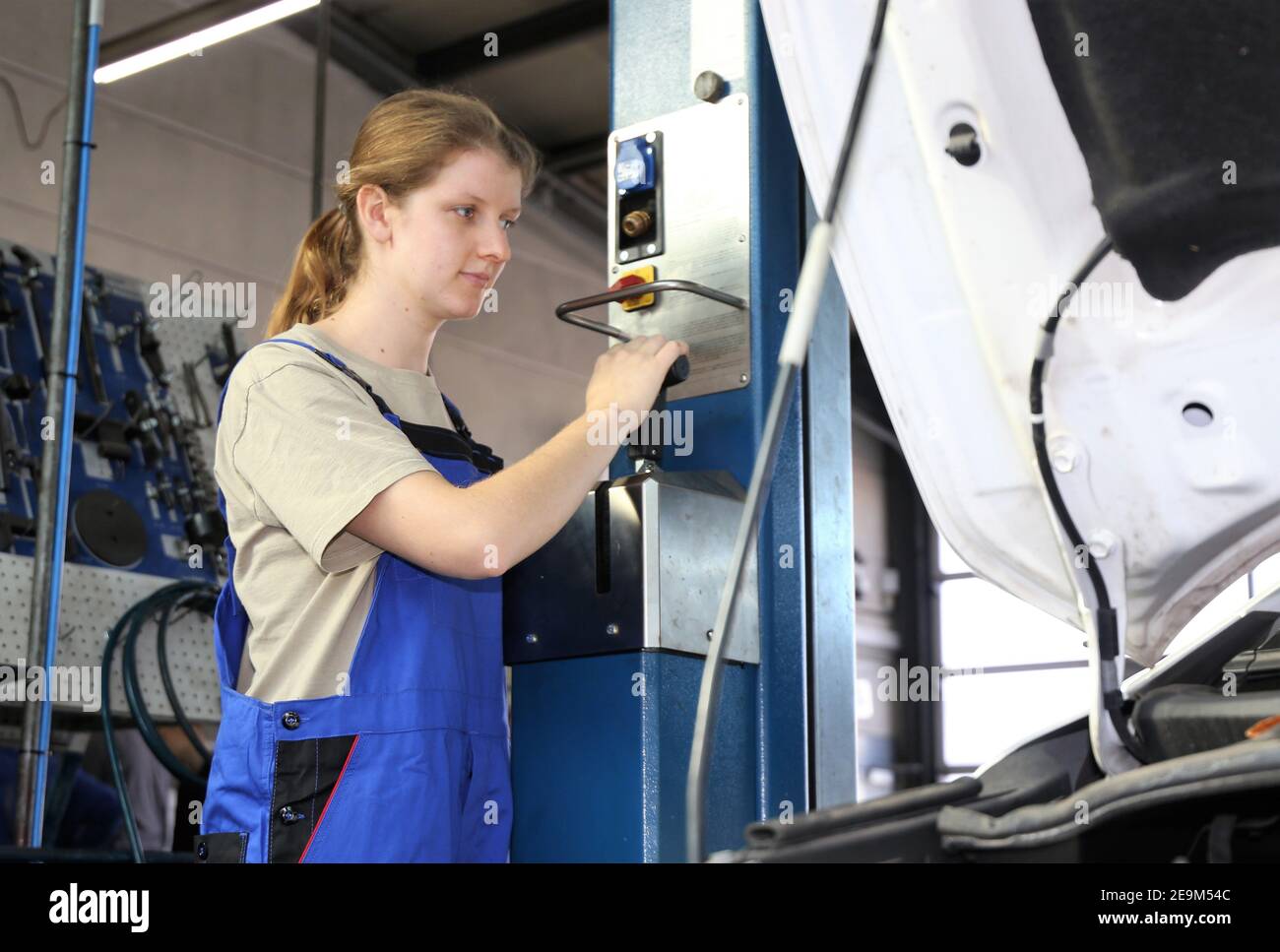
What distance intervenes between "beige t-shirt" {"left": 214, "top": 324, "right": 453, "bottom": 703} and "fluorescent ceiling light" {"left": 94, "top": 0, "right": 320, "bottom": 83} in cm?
416

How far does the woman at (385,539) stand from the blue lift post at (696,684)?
0.28 ft

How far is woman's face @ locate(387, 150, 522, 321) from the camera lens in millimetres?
1768

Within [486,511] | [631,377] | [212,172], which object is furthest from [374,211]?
[212,172]

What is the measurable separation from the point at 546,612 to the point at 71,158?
180 cm

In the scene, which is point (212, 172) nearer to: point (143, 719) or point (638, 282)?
point (143, 719)

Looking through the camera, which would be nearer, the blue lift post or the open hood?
the open hood

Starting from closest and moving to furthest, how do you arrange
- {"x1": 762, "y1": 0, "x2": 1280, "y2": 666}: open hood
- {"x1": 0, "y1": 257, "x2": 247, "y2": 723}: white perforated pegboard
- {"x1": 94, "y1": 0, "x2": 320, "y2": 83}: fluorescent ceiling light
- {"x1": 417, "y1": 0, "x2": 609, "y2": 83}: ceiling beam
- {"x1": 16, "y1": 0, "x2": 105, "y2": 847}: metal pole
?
{"x1": 762, "y1": 0, "x2": 1280, "y2": 666}: open hood < {"x1": 16, "y1": 0, "x2": 105, "y2": 847}: metal pole < {"x1": 0, "y1": 257, "x2": 247, "y2": 723}: white perforated pegboard < {"x1": 94, "y1": 0, "x2": 320, "y2": 83}: fluorescent ceiling light < {"x1": 417, "y1": 0, "x2": 609, "y2": 83}: ceiling beam

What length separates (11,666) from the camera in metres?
4.20

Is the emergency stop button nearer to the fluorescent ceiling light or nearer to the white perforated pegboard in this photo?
the white perforated pegboard

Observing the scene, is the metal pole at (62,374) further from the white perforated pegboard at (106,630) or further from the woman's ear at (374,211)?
the woman's ear at (374,211)

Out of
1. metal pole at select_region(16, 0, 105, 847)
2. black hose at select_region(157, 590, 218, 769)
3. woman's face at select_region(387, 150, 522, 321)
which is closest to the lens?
woman's face at select_region(387, 150, 522, 321)

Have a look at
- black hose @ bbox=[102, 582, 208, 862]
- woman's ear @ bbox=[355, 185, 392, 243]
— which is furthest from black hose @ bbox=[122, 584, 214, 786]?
woman's ear @ bbox=[355, 185, 392, 243]
